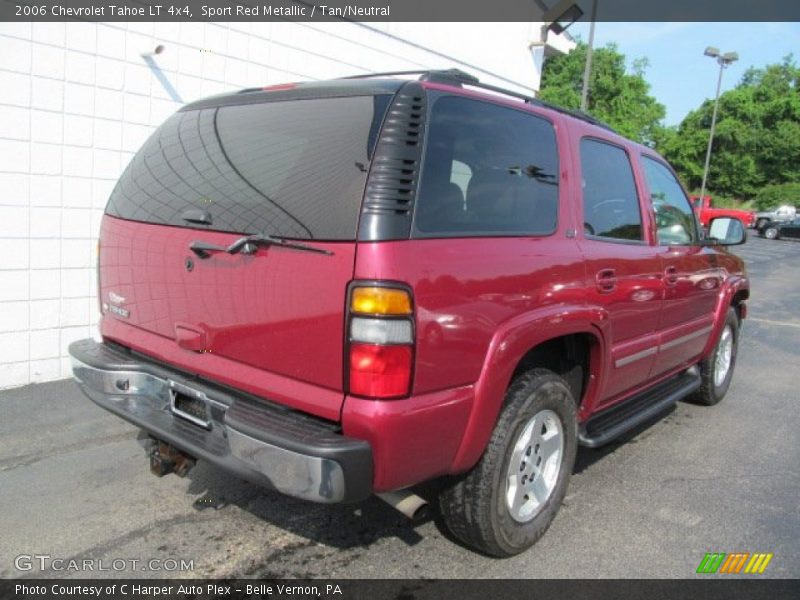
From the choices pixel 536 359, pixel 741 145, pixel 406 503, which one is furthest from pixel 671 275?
pixel 741 145

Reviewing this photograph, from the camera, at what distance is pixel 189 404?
271 centimetres

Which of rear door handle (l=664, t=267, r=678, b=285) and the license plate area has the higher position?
rear door handle (l=664, t=267, r=678, b=285)

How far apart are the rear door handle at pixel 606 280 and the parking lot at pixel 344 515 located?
119 cm

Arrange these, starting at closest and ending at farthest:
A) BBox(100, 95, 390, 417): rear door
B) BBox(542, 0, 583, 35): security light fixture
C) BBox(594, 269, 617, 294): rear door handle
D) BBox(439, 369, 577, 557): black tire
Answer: BBox(100, 95, 390, 417): rear door, BBox(439, 369, 577, 557): black tire, BBox(594, 269, 617, 294): rear door handle, BBox(542, 0, 583, 35): security light fixture

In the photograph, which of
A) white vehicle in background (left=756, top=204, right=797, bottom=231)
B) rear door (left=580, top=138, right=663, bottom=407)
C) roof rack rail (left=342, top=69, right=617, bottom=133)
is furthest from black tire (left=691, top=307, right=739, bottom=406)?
white vehicle in background (left=756, top=204, right=797, bottom=231)

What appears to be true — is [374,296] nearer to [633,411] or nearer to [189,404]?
[189,404]

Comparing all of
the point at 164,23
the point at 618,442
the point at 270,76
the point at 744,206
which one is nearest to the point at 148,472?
the point at 618,442

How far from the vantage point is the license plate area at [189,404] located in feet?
8.52

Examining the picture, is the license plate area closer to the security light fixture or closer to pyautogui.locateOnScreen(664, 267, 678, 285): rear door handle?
pyautogui.locateOnScreen(664, 267, 678, 285): rear door handle

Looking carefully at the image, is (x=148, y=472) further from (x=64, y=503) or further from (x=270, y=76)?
(x=270, y=76)

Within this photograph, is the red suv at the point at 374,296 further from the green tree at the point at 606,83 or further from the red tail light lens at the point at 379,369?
the green tree at the point at 606,83

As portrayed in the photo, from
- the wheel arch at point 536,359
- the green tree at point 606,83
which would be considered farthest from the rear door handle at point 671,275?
the green tree at point 606,83

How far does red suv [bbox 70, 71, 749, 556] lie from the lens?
88.1 inches

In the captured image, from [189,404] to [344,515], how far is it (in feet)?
3.48
